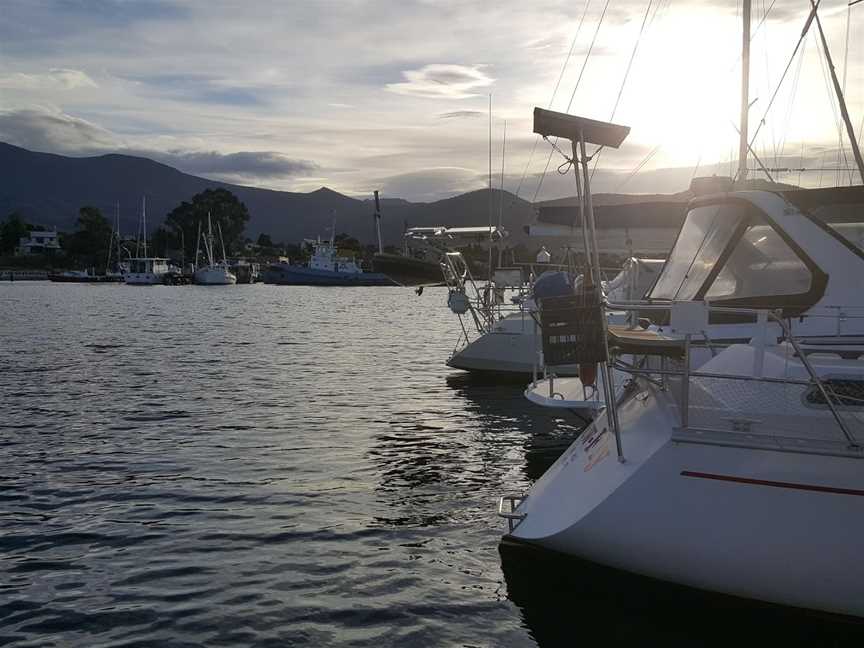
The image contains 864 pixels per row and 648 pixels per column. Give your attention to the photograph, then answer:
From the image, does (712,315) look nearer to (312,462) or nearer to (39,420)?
(312,462)

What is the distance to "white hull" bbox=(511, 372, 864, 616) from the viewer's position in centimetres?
593

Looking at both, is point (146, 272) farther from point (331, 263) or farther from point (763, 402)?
point (763, 402)

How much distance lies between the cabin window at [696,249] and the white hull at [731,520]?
2.31 metres

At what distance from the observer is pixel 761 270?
7.88 metres

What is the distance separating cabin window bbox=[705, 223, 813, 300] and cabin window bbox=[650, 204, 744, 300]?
0.17 m

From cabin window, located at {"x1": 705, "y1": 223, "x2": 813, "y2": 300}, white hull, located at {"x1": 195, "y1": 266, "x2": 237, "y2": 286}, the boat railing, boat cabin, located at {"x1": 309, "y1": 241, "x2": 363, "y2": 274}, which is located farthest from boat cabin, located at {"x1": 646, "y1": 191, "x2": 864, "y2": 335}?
boat cabin, located at {"x1": 309, "y1": 241, "x2": 363, "y2": 274}

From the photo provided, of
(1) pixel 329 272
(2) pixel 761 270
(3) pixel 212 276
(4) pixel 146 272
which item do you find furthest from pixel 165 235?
(2) pixel 761 270

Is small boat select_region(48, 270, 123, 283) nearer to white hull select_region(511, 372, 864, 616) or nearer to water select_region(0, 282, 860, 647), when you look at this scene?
water select_region(0, 282, 860, 647)

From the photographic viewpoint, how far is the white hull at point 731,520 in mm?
5934

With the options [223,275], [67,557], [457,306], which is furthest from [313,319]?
[223,275]

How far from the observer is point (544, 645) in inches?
255

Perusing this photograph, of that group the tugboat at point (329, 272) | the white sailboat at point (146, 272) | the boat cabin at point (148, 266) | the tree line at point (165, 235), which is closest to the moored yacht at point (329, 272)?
the tugboat at point (329, 272)

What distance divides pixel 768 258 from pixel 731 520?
282cm

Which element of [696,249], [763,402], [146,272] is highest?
[146,272]
